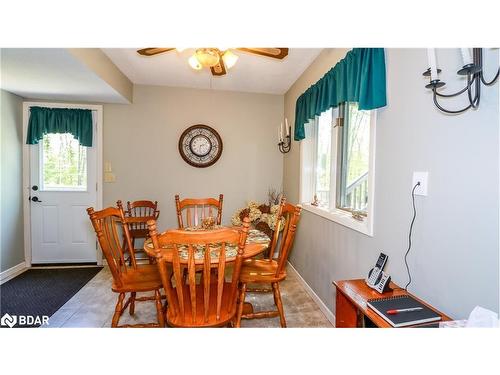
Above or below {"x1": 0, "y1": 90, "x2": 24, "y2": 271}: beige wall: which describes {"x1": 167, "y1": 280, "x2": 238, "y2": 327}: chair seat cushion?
below

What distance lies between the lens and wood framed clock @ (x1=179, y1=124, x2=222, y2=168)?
3.60 m

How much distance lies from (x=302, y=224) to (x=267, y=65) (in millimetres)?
1908

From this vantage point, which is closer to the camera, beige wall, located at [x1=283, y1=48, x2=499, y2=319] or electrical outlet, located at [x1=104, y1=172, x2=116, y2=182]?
beige wall, located at [x1=283, y1=48, x2=499, y2=319]

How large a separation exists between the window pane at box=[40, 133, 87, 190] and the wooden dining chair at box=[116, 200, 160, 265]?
79 centimetres

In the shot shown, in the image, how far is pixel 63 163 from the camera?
342 cm

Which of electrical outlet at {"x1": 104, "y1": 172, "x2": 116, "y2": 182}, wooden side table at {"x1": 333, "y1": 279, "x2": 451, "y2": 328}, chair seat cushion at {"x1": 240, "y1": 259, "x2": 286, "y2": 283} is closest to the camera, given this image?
wooden side table at {"x1": 333, "y1": 279, "x2": 451, "y2": 328}

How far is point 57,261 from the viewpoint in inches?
136

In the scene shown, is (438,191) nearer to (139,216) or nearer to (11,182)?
(139,216)

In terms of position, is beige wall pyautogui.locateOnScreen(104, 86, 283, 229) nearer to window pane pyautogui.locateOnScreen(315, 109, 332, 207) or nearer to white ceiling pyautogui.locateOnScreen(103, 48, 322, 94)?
white ceiling pyautogui.locateOnScreen(103, 48, 322, 94)

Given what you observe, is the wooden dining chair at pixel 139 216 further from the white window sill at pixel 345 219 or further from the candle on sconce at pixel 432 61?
the candle on sconce at pixel 432 61

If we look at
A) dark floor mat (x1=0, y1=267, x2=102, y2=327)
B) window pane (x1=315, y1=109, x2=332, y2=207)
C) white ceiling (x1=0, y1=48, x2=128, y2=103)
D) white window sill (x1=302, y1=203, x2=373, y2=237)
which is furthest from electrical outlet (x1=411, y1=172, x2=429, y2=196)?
dark floor mat (x1=0, y1=267, x2=102, y2=327)

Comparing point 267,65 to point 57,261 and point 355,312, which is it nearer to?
point 355,312

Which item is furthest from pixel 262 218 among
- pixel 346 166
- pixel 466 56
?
pixel 466 56

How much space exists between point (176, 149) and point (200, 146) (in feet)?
1.16
